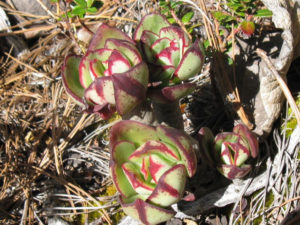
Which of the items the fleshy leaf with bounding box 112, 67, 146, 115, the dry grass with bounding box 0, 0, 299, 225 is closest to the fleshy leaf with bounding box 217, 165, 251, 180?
the dry grass with bounding box 0, 0, 299, 225

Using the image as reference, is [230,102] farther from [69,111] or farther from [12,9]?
[12,9]

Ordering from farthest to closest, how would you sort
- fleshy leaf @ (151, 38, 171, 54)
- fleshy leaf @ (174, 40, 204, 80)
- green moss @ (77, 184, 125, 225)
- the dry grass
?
the dry grass, green moss @ (77, 184, 125, 225), fleshy leaf @ (151, 38, 171, 54), fleshy leaf @ (174, 40, 204, 80)

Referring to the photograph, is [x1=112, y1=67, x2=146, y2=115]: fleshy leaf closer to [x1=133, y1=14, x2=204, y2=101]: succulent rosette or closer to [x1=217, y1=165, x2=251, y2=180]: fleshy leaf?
[x1=133, y1=14, x2=204, y2=101]: succulent rosette

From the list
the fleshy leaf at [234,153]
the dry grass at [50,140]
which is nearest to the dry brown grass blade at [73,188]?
the dry grass at [50,140]

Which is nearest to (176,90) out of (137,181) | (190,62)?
(190,62)

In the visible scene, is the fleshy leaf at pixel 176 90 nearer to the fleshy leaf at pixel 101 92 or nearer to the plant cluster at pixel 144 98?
the plant cluster at pixel 144 98

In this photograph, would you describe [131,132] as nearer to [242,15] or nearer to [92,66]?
[92,66]
